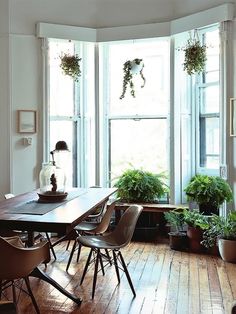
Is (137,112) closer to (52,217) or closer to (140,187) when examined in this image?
(140,187)

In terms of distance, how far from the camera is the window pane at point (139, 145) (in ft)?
18.5

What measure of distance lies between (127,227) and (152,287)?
0.62 meters

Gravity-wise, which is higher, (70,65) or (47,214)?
(70,65)

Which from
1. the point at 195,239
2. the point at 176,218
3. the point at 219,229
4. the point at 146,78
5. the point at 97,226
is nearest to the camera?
the point at 97,226

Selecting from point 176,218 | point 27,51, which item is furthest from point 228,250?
point 27,51

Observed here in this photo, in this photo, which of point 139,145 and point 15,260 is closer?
point 15,260

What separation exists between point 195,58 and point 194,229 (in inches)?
84.9

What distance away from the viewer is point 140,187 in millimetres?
5266

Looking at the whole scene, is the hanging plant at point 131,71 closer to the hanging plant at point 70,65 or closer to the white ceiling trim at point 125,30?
the white ceiling trim at point 125,30

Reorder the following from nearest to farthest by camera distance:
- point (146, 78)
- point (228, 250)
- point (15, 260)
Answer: point (15, 260)
point (228, 250)
point (146, 78)

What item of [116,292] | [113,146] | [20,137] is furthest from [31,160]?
[116,292]

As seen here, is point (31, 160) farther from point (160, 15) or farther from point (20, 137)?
point (160, 15)

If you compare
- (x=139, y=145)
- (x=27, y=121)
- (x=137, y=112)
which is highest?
(x=137, y=112)

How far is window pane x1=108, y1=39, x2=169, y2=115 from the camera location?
5.59 m
